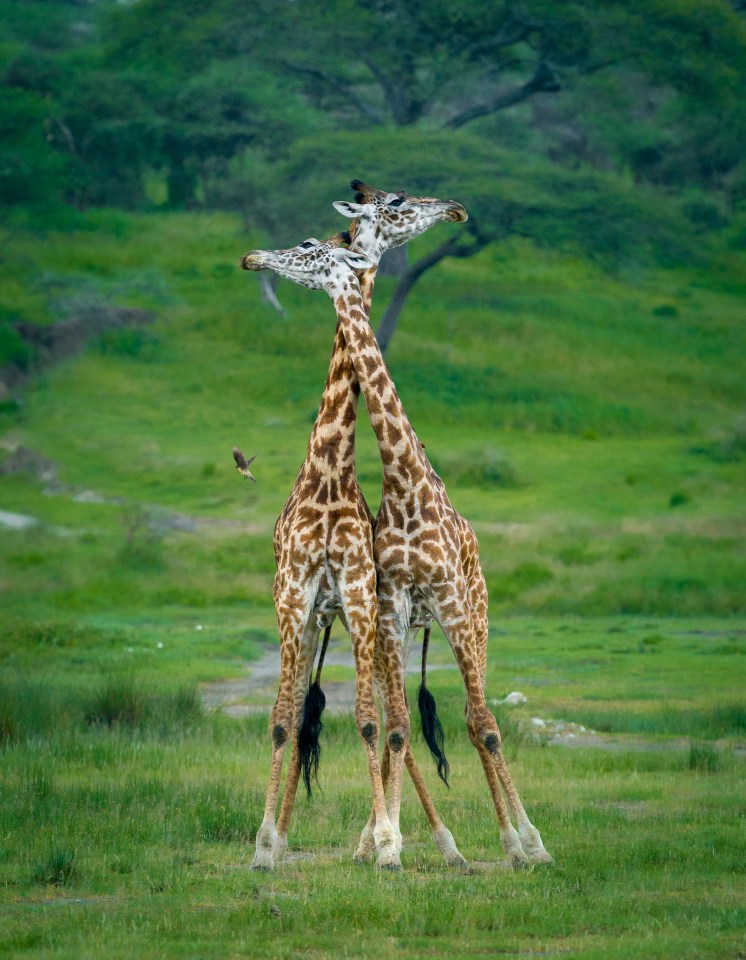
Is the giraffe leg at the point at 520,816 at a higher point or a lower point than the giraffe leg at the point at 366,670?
lower

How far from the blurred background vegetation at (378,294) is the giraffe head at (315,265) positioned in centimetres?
1099

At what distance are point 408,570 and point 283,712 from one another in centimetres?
106

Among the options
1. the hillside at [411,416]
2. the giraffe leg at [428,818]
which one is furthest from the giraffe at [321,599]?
the hillside at [411,416]

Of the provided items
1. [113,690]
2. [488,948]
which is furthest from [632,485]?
[488,948]

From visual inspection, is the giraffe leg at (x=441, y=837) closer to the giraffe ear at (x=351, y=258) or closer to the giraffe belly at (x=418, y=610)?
the giraffe belly at (x=418, y=610)

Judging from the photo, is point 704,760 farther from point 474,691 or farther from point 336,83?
A: point 336,83

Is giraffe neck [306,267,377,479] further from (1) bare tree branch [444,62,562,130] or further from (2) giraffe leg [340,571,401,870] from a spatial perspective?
(1) bare tree branch [444,62,562,130]

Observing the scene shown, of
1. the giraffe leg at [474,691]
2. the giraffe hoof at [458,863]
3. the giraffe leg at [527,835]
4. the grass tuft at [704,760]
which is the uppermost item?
the giraffe leg at [474,691]

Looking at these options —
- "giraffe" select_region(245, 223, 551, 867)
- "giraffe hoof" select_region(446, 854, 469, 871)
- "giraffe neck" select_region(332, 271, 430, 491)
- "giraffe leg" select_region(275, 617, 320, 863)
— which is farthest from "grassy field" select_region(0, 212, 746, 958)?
"giraffe neck" select_region(332, 271, 430, 491)

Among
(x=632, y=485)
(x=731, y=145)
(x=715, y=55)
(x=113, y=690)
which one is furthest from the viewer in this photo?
(x=731, y=145)

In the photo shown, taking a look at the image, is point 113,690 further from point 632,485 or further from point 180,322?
point 180,322

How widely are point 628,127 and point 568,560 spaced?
30566 mm

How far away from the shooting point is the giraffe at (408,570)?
28.4ft

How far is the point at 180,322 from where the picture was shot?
39.7 meters
